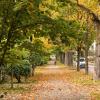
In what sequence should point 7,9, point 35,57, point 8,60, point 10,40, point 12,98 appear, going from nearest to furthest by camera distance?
point 7,9, point 10,40, point 8,60, point 12,98, point 35,57

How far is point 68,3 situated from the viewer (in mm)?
16047

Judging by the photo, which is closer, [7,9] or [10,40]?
[7,9]

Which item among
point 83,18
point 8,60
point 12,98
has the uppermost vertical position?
point 83,18

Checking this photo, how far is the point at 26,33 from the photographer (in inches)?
628

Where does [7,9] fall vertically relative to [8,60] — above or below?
above

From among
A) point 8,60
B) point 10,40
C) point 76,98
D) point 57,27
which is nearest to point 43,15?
point 57,27

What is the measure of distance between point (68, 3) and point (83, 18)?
26.6 meters

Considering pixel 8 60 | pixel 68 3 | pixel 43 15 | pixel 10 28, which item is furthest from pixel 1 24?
pixel 8 60

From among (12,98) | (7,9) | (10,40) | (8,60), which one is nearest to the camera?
(7,9)

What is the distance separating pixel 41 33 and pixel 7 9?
1.61 meters

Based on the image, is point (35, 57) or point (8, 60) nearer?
point (8, 60)

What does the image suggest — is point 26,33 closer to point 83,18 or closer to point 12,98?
point 12,98

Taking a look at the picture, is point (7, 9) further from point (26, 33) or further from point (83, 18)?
point (83, 18)

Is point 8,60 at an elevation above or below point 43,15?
below
